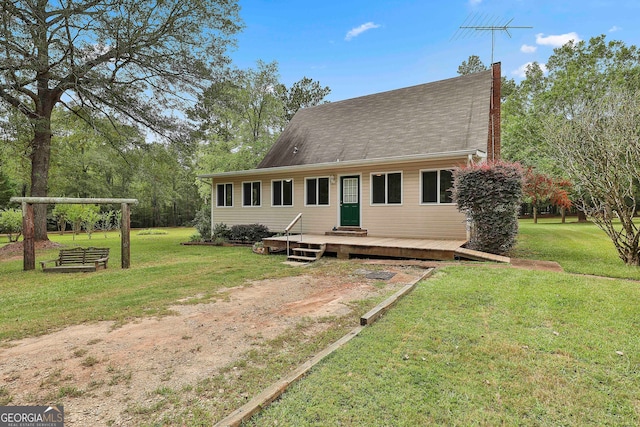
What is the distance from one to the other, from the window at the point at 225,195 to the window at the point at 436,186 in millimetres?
8399

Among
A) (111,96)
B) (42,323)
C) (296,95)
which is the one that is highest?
(296,95)

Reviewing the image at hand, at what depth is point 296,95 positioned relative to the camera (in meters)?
28.8

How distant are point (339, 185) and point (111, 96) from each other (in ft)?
31.5

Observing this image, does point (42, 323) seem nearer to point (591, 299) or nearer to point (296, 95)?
point (591, 299)

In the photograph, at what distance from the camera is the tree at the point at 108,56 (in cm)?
968

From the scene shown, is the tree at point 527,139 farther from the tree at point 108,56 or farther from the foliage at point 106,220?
the foliage at point 106,220

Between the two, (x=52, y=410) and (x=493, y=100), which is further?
(x=493, y=100)

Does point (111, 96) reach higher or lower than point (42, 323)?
higher

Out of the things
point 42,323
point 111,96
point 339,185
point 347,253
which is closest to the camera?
point 42,323

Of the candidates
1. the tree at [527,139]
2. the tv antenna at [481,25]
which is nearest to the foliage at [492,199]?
the tv antenna at [481,25]

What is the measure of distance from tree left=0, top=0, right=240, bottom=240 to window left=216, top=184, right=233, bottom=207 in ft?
10.6

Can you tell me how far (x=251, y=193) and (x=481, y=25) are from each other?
12.0m

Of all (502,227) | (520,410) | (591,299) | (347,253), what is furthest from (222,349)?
(502,227)
